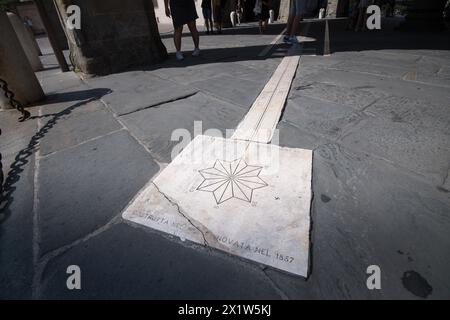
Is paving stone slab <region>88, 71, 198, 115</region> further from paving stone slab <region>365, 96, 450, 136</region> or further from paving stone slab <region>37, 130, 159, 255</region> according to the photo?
paving stone slab <region>365, 96, 450, 136</region>

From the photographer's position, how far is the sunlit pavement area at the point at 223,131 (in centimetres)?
89

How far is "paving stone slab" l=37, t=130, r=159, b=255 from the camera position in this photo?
3.78ft

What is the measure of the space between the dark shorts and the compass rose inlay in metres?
3.84

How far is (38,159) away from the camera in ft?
5.63

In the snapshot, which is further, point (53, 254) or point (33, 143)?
point (33, 143)

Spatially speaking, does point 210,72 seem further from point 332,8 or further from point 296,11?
point 332,8

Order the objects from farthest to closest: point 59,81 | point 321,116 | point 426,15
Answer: point 426,15, point 59,81, point 321,116

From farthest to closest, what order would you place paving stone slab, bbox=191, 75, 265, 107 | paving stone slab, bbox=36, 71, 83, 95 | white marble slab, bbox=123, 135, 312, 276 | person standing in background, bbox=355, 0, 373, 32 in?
person standing in background, bbox=355, 0, 373, 32
paving stone slab, bbox=36, 71, 83, 95
paving stone slab, bbox=191, 75, 265, 107
white marble slab, bbox=123, 135, 312, 276

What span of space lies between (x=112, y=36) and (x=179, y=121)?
2794mm

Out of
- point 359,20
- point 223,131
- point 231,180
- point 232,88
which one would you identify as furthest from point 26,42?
point 359,20

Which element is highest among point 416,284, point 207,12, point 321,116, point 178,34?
point 207,12

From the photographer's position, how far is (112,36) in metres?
3.81

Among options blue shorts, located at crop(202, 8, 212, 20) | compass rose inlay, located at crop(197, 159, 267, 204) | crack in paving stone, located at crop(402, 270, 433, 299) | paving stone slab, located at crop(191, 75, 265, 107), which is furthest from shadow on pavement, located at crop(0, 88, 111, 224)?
blue shorts, located at crop(202, 8, 212, 20)

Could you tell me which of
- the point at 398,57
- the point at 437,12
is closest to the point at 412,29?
the point at 437,12
